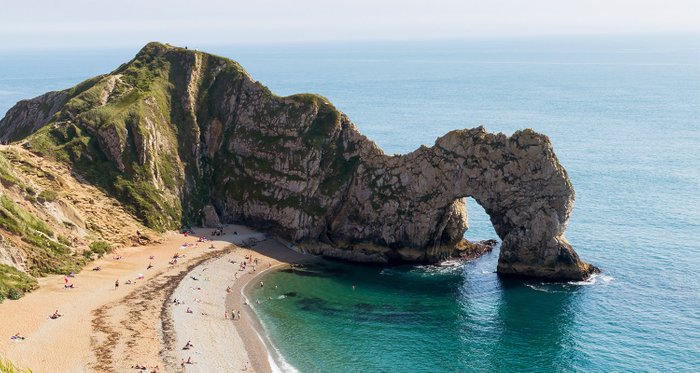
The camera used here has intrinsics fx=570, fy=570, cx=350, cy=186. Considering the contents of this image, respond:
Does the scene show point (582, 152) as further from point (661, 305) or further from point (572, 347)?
point (572, 347)

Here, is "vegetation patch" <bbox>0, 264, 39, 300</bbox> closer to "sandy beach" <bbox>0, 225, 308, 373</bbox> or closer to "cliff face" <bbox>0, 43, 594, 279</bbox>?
"sandy beach" <bbox>0, 225, 308, 373</bbox>

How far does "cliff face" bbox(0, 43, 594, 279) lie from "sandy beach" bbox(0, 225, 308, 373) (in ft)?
40.0

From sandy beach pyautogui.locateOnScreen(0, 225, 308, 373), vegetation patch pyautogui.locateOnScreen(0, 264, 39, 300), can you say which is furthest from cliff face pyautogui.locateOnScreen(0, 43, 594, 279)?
vegetation patch pyautogui.locateOnScreen(0, 264, 39, 300)

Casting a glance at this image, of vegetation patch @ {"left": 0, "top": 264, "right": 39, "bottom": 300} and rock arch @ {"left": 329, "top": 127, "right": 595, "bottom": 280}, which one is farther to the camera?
rock arch @ {"left": 329, "top": 127, "right": 595, "bottom": 280}

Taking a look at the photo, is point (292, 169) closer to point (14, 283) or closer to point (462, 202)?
point (462, 202)

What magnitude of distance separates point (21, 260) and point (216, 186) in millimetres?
37433

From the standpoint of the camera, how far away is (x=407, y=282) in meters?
82.6

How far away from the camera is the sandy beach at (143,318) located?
185 feet

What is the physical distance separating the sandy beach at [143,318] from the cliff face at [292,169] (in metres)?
12.2

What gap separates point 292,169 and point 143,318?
40.0 meters

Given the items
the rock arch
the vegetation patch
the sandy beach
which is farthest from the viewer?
the rock arch

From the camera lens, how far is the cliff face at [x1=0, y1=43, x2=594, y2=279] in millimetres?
84875

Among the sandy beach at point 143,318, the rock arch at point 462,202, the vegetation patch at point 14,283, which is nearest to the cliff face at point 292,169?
the rock arch at point 462,202

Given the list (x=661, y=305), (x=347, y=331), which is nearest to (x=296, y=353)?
(x=347, y=331)
